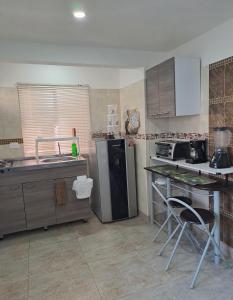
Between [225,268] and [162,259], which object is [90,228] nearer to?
[162,259]

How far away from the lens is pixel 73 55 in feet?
8.80

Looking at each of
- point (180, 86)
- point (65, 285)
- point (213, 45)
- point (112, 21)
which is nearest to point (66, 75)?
point (112, 21)

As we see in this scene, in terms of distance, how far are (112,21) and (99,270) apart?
2299mm

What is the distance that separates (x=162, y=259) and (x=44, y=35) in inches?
99.9

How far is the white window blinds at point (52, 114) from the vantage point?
341 centimetres

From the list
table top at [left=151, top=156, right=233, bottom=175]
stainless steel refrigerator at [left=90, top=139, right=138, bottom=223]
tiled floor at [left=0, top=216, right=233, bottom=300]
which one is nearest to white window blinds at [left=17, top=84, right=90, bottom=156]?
stainless steel refrigerator at [left=90, top=139, right=138, bottom=223]

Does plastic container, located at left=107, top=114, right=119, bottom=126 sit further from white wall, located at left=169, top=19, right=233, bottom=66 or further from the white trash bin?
white wall, located at left=169, top=19, right=233, bottom=66

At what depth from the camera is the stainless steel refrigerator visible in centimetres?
318

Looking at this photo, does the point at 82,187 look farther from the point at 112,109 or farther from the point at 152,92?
the point at 152,92

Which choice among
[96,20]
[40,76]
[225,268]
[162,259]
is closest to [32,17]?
[96,20]

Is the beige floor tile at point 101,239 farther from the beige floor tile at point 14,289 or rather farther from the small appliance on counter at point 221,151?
the small appliance on counter at point 221,151

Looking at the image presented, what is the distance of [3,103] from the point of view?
326 centimetres

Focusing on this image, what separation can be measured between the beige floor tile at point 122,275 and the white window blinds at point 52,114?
1.90 meters

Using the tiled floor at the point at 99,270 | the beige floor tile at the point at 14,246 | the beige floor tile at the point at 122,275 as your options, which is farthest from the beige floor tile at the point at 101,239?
the beige floor tile at the point at 14,246
